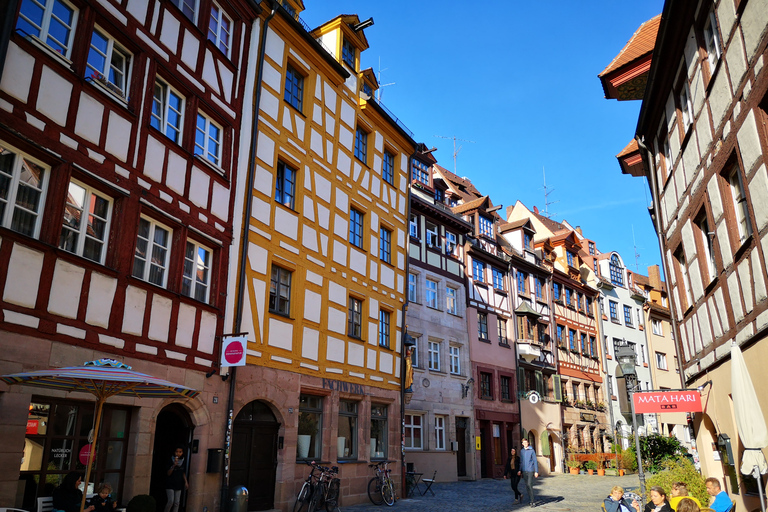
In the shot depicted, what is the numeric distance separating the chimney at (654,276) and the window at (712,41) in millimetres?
41688

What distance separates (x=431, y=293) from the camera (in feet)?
88.6

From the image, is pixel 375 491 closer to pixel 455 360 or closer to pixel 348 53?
pixel 455 360

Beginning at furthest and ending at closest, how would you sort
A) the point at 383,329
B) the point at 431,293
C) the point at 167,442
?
the point at 431,293
the point at 383,329
the point at 167,442

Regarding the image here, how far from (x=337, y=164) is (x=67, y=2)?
8.91m

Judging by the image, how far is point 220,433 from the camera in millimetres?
12859

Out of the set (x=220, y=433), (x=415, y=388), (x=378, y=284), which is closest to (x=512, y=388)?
(x=415, y=388)

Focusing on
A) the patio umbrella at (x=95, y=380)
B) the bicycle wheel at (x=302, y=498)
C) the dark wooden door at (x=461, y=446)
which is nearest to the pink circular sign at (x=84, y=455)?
the patio umbrella at (x=95, y=380)

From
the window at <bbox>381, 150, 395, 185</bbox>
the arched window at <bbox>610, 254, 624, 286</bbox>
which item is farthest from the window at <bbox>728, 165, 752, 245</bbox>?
the arched window at <bbox>610, 254, 624, 286</bbox>

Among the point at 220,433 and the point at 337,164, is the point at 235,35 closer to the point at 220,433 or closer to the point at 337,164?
the point at 337,164

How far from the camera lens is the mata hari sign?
12.0m

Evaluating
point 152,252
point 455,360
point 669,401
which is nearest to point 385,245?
point 455,360

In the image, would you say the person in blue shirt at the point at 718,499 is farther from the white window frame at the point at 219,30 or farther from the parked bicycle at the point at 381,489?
the white window frame at the point at 219,30

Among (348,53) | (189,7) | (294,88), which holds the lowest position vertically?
(189,7)

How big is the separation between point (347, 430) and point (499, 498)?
215 inches
